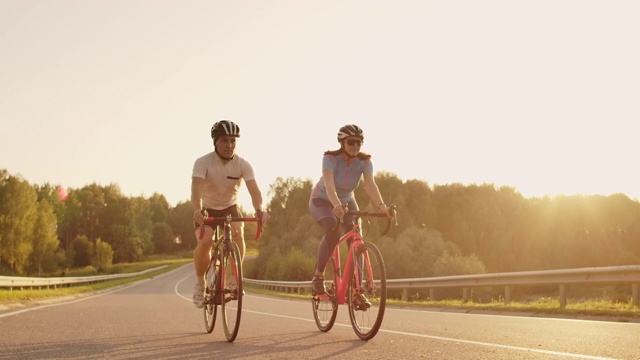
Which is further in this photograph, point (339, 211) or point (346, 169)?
point (346, 169)

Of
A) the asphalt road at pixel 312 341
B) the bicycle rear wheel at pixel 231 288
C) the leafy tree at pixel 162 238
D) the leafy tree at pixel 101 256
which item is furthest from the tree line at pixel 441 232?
the leafy tree at pixel 162 238

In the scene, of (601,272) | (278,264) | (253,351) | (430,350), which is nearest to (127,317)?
(253,351)

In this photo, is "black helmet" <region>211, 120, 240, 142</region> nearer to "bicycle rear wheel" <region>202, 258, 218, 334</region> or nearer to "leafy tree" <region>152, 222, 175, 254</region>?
"bicycle rear wheel" <region>202, 258, 218, 334</region>

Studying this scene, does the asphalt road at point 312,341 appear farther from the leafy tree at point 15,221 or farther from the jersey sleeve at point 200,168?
the leafy tree at point 15,221

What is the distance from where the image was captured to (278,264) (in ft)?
168

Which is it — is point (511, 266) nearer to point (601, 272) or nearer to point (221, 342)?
point (601, 272)

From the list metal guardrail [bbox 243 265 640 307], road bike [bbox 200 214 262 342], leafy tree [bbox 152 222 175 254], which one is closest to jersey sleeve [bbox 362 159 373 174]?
road bike [bbox 200 214 262 342]

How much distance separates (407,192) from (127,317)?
6193cm

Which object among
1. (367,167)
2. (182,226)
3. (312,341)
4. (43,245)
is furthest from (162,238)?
(312,341)

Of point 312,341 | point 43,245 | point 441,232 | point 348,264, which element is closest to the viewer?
point 312,341

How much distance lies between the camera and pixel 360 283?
7887 mm

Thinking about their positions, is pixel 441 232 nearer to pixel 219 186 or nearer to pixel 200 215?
pixel 219 186

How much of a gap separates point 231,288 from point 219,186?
1.21 m

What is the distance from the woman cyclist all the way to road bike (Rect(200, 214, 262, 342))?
1032mm
